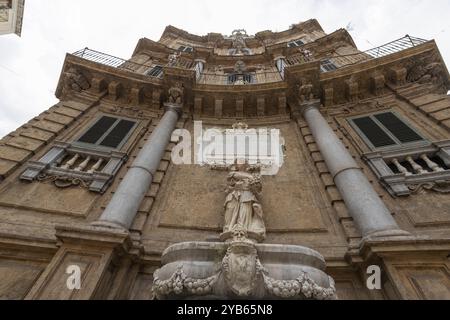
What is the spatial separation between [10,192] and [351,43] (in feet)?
64.1

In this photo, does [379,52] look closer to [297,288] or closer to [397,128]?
[397,128]

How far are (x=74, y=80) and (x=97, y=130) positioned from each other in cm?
308

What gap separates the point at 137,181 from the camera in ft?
21.0

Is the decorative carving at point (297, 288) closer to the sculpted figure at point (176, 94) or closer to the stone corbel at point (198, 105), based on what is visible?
the stone corbel at point (198, 105)

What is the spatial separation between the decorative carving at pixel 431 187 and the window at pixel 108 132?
28.1 feet

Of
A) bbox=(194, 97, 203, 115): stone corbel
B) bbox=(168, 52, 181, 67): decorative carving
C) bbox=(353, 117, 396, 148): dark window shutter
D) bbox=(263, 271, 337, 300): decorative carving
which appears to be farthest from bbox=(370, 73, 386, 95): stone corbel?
bbox=(168, 52, 181, 67): decorative carving

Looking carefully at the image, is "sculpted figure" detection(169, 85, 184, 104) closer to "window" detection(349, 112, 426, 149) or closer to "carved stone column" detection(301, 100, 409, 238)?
"carved stone column" detection(301, 100, 409, 238)

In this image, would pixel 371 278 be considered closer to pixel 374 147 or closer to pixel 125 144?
pixel 374 147

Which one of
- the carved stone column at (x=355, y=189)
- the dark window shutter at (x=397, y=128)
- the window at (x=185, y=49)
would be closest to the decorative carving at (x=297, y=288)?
the carved stone column at (x=355, y=189)

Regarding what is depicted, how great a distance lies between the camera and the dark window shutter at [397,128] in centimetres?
750

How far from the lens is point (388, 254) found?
13.8ft

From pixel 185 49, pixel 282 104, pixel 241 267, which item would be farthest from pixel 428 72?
pixel 185 49

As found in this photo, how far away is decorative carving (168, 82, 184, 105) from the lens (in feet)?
32.8
